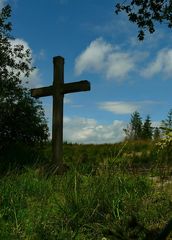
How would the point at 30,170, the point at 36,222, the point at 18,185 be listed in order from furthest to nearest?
the point at 30,170 < the point at 18,185 < the point at 36,222

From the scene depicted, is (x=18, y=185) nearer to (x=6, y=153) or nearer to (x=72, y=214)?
(x=72, y=214)

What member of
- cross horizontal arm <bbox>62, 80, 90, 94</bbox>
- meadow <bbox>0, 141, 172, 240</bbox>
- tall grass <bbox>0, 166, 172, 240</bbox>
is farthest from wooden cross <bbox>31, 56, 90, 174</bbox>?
tall grass <bbox>0, 166, 172, 240</bbox>

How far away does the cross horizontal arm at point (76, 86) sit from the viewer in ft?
40.5

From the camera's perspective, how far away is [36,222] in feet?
16.4

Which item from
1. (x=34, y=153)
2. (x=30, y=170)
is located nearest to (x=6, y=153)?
(x=34, y=153)

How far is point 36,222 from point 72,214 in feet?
1.26

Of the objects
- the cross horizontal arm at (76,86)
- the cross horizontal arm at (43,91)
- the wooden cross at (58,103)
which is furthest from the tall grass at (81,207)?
the cross horizontal arm at (43,91)

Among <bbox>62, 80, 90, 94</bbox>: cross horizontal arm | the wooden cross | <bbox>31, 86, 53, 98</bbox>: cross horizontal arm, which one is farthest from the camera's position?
<bbox>31, 86, 53, 98</bbox>: cross horizontal arm

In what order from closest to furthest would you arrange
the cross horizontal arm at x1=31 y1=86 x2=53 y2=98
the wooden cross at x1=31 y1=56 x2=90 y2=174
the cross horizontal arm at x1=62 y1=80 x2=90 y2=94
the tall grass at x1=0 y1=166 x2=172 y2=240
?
the tall grass at x1=0 y1=166 x2=172 y2=240
the cross horizontal arm at x1=62 y1=80 x2=90 y2=94
the wooden cross at x1=31 y1=56 x2=90 y2=174
the cross horizontal arm at x1=31 y1=86 x2=53 y2=98

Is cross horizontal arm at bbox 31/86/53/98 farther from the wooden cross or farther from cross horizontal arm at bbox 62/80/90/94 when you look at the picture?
cross horizontal arm at bbox 62/80/90/94

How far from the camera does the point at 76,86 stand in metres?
12.5

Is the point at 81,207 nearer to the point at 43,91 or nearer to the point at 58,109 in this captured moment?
the point at 58,109

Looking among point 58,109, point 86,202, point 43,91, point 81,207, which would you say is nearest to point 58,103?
point 58,109

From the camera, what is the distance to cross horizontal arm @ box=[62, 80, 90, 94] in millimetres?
12336
